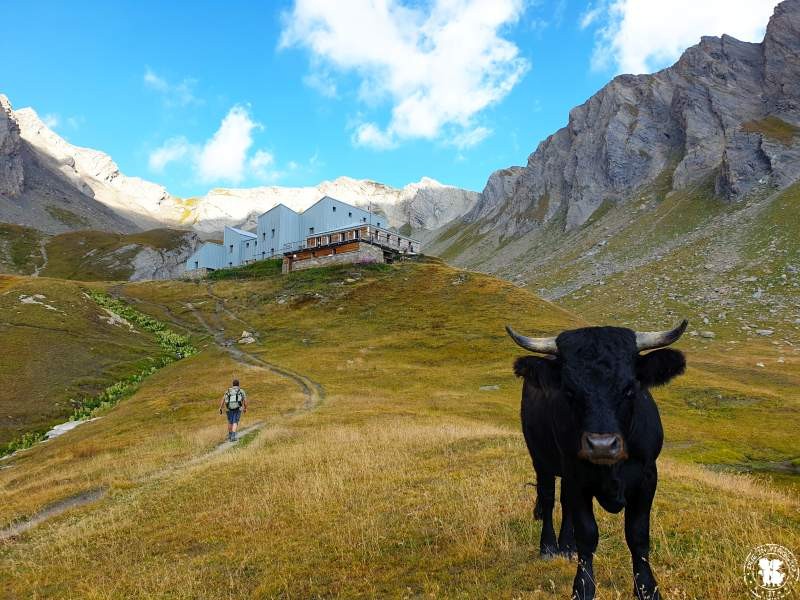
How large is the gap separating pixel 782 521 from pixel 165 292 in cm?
11480

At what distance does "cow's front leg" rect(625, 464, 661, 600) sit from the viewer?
263 inches

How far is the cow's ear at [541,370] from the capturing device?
23.5 ft

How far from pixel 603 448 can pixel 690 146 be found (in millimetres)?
→ 180271

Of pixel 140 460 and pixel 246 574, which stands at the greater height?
pixel 246 574

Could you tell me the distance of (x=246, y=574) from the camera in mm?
9211

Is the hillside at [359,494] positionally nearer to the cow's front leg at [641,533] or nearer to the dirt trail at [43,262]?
the cow's front leg at [641,533]

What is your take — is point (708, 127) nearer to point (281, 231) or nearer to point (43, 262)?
point (281, 231)

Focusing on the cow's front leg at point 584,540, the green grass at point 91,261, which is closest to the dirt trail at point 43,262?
the green grass at point 91,261

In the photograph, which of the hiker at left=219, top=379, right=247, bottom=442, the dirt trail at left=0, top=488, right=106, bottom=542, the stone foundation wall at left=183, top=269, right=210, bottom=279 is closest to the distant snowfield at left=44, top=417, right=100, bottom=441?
the hiker at left=219, top=379, right=247, bottom=442

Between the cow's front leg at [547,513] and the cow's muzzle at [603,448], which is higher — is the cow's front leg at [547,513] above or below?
below

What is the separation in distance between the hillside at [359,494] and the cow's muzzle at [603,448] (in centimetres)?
221

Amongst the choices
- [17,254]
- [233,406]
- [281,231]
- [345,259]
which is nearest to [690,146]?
[345,259]

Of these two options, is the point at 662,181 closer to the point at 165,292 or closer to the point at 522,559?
the point at 165,292

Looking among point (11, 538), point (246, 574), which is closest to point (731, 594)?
point (246, 574)
